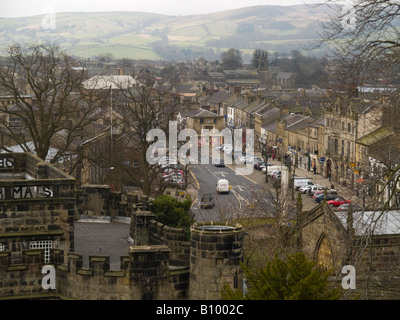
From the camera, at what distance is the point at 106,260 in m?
20.0

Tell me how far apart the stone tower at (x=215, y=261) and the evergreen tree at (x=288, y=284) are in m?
2.47

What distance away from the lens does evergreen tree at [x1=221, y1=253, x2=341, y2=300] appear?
1630cm

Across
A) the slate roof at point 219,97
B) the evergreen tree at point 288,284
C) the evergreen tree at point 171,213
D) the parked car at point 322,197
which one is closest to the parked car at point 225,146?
the slate roof at point 219,97

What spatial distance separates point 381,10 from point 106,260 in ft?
28.4

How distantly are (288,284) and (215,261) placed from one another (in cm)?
316

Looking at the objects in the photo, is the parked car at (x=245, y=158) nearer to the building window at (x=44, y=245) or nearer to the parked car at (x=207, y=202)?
the parked car at (x=207, y=202)

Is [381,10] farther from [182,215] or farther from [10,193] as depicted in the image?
[182,215]

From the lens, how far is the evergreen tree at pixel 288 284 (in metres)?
16.3

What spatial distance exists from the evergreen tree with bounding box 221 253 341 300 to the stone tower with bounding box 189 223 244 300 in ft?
8.10

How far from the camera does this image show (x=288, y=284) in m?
16.6

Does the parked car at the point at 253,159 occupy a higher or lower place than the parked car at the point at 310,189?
lower

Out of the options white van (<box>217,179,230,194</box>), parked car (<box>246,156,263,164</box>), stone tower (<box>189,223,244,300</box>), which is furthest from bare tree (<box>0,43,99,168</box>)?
parked car (<box>246,156,263,164</box>)

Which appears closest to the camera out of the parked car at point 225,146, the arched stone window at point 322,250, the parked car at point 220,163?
the arched stone window at point 322,250
